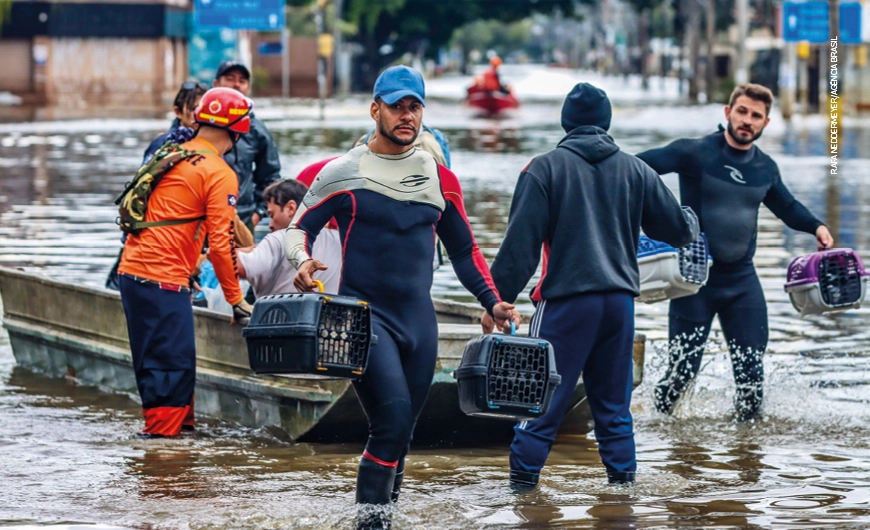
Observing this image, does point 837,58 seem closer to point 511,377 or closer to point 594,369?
point 594,369

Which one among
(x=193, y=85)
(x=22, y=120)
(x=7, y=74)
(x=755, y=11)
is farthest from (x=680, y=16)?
(x=193, y=85)

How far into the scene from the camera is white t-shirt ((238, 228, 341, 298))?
7.46 meters

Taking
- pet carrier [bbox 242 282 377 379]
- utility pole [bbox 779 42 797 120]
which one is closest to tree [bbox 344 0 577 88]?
utility pole [bbox 779 42 797 120]

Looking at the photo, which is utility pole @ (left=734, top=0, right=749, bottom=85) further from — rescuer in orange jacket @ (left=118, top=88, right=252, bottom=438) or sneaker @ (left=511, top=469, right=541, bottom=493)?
sneaker @ (left=511, top=469, right=541, bottom=493)

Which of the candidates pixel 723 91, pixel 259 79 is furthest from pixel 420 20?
pixel 723 91

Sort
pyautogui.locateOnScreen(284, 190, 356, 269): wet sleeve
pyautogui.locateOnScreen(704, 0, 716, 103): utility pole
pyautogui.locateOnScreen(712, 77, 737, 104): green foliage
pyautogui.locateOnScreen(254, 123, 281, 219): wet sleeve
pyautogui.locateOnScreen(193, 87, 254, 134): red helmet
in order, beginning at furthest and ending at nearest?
pyautogui.locateOnScreen(704, 0, 716, 103): utility pole
pyautogui.locateOnScreen(712, 77, 737, 104): green foliage
pyautogui.locateOnScreen(254, 123, 281, 219): wet sleeve
pyautogui.locateOnScreen(193, 87, 254, 134): red helmet
pyautogui.locateOnScreen(284, 190, 356, 269): wet sleeve

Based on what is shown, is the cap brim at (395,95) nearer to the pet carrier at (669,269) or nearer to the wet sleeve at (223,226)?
the wet sleeve at (223,226)

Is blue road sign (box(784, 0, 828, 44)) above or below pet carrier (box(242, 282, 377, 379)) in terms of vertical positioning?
above

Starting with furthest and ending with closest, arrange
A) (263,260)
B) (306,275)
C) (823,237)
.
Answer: (823,237), (263,260), (306,275)

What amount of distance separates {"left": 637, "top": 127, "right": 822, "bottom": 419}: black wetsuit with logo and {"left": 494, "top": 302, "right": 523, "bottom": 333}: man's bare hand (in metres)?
2.15

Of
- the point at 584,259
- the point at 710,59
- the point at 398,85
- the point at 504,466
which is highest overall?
the point at 710,59

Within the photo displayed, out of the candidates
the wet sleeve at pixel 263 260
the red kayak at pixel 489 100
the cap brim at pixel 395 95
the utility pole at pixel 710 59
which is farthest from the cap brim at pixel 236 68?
the utility pole at pixel 710 59

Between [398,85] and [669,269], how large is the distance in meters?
2.24

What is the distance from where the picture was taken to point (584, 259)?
20.1 ft
